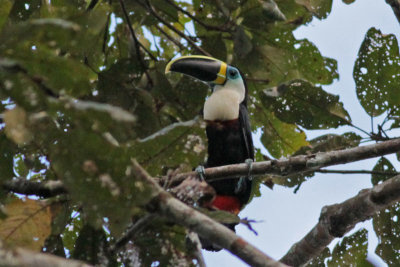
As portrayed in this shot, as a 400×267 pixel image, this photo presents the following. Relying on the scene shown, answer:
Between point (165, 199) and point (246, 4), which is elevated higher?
point (246, 4)

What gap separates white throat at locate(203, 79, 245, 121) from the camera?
11.9 ft

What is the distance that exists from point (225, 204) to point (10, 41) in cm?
260

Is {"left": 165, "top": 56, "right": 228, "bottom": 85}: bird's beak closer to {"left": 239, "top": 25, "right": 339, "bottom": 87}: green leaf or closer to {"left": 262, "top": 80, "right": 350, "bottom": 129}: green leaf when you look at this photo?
{"left": 239, "top": 25, "right": 339, "bottom": 87}: green leaf

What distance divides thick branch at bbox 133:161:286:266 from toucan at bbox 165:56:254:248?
74.0 inches

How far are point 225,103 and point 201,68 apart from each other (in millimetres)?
308

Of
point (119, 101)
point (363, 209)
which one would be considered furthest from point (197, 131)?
point (363, 209)

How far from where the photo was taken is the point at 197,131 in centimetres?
180

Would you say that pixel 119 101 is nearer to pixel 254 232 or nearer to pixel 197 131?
pixel 197 131

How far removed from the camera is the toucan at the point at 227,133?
353 centimetres

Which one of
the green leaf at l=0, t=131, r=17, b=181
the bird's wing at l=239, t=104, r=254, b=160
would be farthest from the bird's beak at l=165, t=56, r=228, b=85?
the green leaf at l=0, t=131, r=17, b=181

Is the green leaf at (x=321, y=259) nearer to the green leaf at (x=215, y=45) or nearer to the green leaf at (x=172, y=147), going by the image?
the green leaf at (x=215, y=45)

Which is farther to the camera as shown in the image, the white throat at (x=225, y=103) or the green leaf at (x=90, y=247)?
the white throat at (x=225, y=103)

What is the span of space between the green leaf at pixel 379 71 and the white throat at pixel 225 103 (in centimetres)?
92

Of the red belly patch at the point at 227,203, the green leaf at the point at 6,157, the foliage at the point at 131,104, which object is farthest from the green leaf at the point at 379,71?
the green leaf at the point at 6,157
